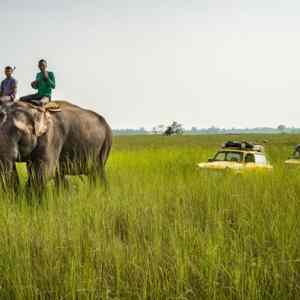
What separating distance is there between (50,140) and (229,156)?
6132mm

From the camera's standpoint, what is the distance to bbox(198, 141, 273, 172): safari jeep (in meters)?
11.5

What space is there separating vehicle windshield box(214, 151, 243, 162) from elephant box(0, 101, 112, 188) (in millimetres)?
3709

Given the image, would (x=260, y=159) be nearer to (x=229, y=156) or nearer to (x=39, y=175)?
(x=229, y=156)

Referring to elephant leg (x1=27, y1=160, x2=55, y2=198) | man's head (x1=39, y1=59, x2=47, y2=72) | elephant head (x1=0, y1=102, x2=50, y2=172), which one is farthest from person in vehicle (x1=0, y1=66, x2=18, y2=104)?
elephant leg (x1=27, y1=160, x2=55, y2=198)

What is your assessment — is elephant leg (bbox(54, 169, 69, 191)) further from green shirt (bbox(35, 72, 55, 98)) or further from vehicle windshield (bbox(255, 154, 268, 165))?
vehicle windshield (bbox(255, 154, 268, 165))

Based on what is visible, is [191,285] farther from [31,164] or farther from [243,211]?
[31,164]

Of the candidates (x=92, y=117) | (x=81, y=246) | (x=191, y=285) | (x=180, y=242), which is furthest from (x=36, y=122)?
(x=191, y=285)

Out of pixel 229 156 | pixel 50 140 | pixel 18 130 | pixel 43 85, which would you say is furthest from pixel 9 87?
pixel 229 156

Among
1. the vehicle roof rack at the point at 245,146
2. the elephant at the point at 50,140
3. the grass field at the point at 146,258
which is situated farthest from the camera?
the vehicle roof rack at the point at 245,146

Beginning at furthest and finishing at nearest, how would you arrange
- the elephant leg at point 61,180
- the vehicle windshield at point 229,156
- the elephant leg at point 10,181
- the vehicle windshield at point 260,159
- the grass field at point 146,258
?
the vehicle windshield at point 229,156 → the vehicle windshield at point 260,159 → the elephant leg at point 61,180 → the elephant leg at point 10,181 → the grass field at point 146,258

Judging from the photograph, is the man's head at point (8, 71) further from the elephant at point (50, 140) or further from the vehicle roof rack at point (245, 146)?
the vehicle roof rack at point (245, 146)

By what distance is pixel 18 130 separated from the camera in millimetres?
7277

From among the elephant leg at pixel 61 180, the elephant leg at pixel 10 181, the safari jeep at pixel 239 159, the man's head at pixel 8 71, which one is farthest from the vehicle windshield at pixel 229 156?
the elephant leg at pixel 10 181

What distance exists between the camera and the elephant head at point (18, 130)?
710cm
